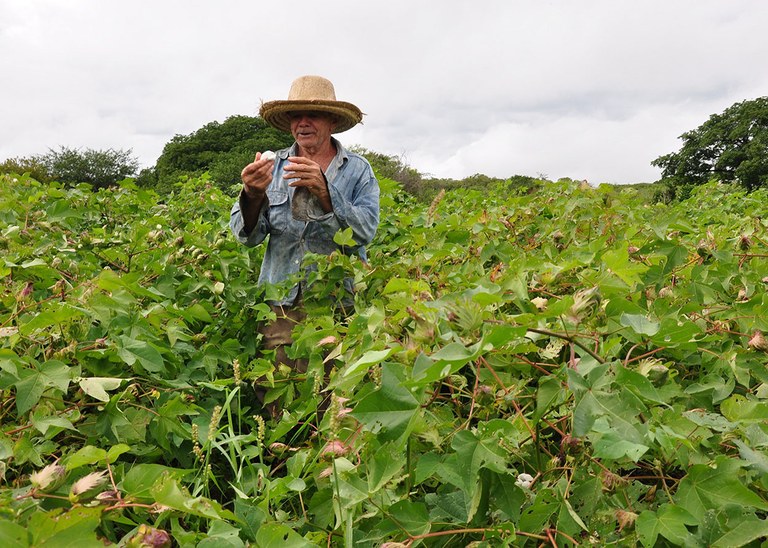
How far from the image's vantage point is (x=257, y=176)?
8.97 ft

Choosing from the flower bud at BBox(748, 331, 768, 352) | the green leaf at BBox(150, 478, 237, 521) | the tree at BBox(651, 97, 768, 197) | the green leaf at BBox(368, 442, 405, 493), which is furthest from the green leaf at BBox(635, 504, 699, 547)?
the tree at BBox(651, 97, 768, 197)

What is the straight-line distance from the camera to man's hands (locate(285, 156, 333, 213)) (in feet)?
8.53

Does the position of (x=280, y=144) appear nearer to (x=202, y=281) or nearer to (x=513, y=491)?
(x=202, y=281)

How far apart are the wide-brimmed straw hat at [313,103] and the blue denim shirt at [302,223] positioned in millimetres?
219

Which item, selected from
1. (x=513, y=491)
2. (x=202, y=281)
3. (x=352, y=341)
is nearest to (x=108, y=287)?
(x=352, y=341)

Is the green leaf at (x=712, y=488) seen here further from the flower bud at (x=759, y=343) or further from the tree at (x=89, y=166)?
the tree at (x=89, y=166)

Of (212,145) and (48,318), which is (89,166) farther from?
(48,318)

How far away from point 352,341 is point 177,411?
0.54 meters

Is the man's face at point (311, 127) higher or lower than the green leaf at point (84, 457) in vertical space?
higher

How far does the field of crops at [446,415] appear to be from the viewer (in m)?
0.97

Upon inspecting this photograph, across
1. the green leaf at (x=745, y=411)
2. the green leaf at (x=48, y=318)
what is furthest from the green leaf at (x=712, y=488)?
the green leaf at (x=48, y=318)

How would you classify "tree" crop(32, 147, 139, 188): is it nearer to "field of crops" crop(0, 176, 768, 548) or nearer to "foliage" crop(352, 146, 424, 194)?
"foliage" crop(352, 146, 424, 194)

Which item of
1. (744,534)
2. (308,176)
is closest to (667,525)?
(744,534)

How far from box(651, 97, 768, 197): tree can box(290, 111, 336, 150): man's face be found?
31.4 metres
